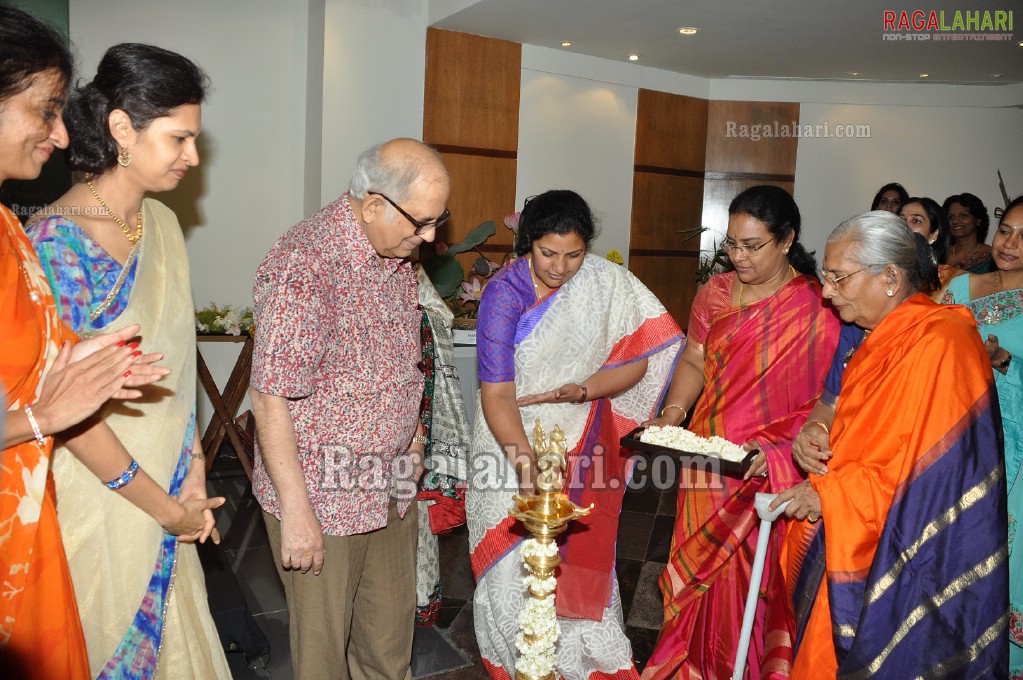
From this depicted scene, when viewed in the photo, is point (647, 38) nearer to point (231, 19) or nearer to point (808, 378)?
point (231, 19)

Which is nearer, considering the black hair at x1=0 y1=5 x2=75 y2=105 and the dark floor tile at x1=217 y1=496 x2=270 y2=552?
the black hair at x1=0 y1=5 x2=75 y2=105

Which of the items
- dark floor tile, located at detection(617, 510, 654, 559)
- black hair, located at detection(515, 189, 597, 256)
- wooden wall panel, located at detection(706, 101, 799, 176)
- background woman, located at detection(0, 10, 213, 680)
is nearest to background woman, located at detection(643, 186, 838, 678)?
black hair, located at detection(515, 189, 597, 256)

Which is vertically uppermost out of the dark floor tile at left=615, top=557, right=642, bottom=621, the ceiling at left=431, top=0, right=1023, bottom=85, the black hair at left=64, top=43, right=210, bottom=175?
the ceiling at left=431, top=0, right=1023, bottom=85

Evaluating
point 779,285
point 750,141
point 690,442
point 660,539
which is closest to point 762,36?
point 750,141

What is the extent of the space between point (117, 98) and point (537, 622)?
1.26m

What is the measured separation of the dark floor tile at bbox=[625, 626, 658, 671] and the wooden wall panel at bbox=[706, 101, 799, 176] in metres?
5.82

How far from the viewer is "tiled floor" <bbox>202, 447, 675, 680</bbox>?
2.71 metres

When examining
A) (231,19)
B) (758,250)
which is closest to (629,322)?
(758,250)

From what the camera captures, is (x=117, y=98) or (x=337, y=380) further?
(x=337, y=380)

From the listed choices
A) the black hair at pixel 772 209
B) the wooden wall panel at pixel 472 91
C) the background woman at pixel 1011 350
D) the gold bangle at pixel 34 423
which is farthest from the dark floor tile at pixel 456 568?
the wooden wall panel at pixel 472 91

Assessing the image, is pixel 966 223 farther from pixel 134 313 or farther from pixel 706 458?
pixel 134 313

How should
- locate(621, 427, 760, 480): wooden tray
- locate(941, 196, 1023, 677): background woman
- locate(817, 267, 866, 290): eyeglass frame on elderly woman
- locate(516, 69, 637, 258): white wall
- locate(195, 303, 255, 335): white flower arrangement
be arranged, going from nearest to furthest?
locate(817, 267, 866, 290): eyeglass frame on elderly woman → locate(621, 427, 760, 480): wooden tray → locate(941, 196, 1023, 677): background woman → locate(195, 303, 255, 335): white flower arrangement → locate(516, 69, 637, 258): white wall

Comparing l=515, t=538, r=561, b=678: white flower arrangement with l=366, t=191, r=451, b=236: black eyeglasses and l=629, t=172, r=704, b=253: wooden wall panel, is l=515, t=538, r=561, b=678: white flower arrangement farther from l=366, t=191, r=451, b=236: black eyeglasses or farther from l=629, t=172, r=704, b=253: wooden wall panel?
l=629, t=172, r=704, b=253: wooden wall panel

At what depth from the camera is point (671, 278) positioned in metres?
7.62
